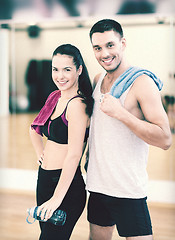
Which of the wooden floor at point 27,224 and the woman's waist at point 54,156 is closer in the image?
the woman's waist at point 54,156

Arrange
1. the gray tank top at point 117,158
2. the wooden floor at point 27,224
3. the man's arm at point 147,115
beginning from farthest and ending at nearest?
the wooden floor at point 27,224 < the gray tank top at point 117,158 < the man's arm at point 147,115

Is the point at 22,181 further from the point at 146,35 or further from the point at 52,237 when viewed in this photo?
the point at 52,237

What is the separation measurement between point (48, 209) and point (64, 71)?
0.60 m

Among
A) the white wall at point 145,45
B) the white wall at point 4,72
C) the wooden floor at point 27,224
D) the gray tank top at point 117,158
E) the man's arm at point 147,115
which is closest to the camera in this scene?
the man's arm at point 147,115

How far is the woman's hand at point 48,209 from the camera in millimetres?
1452

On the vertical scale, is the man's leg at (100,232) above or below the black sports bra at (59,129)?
below

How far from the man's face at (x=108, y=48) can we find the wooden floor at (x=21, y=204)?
1.87m

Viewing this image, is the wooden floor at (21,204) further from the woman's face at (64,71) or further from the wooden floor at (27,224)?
the woman's face at (64,71)

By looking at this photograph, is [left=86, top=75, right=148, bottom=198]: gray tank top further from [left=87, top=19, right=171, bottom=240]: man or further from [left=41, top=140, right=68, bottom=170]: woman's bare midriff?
[left=41, top=140, right=68, bottom=170]: woman's bare midriff

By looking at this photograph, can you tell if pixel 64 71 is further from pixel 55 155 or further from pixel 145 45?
pixel 145 45

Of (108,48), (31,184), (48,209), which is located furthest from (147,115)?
(31,184)

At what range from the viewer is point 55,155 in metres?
1.53

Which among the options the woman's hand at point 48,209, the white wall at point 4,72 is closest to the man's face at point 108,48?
the woman's hand at point 48,209

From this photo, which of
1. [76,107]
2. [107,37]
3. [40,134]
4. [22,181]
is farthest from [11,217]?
[107,37]
